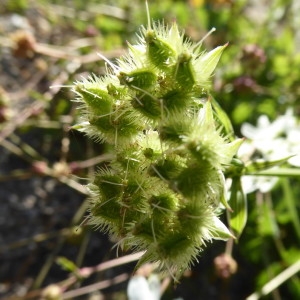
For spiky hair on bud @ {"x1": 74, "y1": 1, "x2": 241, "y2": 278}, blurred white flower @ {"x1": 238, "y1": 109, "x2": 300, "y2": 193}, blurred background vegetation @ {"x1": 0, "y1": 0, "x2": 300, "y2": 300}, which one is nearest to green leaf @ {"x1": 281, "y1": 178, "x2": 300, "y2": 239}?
blurred background vegetation @ {"x1": 0, "y1": 0, "x2": 300, "y2": 300}

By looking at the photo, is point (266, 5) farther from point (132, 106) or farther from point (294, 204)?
point (132, 106)

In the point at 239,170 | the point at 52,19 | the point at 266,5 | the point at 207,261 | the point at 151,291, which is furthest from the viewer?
the point at 266,5

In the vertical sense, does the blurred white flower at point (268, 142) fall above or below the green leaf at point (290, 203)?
above

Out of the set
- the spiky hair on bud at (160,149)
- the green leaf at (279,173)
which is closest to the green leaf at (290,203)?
the green leaf at (279,173)

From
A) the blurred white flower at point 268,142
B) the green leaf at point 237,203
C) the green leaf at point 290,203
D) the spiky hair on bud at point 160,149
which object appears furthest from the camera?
the green leaf at point 290,203

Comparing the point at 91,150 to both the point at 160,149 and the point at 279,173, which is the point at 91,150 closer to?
the point at 279,173

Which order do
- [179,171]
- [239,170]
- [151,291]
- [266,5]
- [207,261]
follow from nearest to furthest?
[179,171] → [239,170] → [151,291] → [207,261] → [266,5]

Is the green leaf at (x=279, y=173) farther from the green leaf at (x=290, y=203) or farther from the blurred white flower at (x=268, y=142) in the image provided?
the green leaf at (x=290, y=203)

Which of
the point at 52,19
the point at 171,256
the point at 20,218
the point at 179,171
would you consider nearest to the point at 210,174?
the point at 179,171
